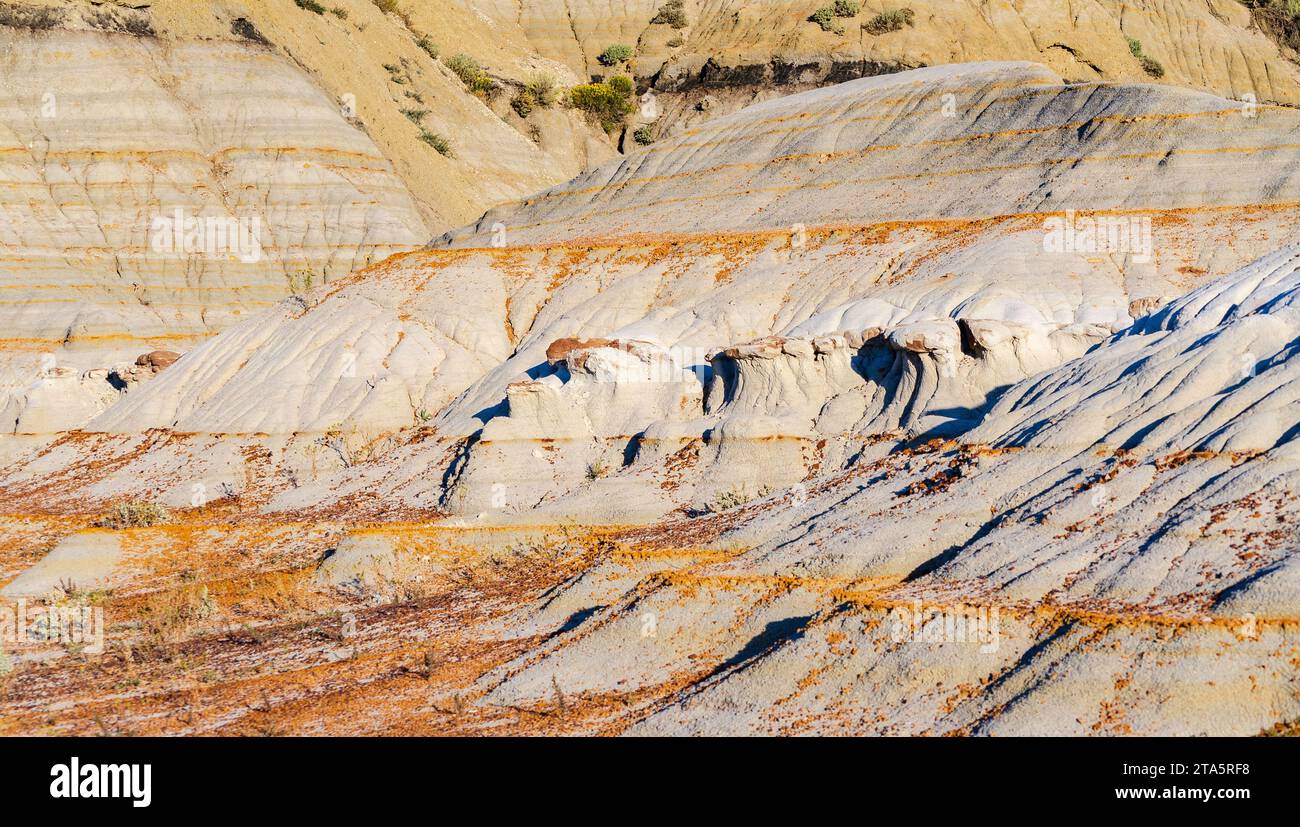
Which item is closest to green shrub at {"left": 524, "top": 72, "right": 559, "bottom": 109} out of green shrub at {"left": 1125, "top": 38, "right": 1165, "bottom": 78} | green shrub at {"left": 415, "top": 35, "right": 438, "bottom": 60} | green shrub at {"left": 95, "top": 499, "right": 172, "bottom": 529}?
green shrub at {"left": 415, "top": 35, "right": 438, "bottom": 60}

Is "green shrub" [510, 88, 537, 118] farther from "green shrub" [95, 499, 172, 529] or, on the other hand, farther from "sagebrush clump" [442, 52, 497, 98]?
"green shrub" [95, 499, 172, 529]

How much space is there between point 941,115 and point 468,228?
58.8 feet

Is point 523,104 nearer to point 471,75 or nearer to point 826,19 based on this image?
point 471,75

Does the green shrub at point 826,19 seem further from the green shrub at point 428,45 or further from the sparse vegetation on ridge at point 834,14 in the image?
the green shrub at point 428,45

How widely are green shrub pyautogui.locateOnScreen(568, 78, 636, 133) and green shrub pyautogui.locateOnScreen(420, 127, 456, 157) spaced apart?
57.0 feet

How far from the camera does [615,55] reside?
88.6 m

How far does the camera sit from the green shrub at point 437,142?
6581 centimetres

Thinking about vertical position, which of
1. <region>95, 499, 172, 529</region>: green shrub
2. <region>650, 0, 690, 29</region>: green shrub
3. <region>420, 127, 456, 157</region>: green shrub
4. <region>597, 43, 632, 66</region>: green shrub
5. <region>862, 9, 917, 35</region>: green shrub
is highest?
<region>650, 0, 690, 29</region>: green shrub

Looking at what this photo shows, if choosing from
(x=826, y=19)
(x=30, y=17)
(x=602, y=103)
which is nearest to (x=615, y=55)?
(x=602, y=103)

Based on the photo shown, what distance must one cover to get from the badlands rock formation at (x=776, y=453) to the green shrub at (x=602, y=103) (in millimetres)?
35593

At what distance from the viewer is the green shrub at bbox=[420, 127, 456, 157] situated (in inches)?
2591

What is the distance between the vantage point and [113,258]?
178 ft
